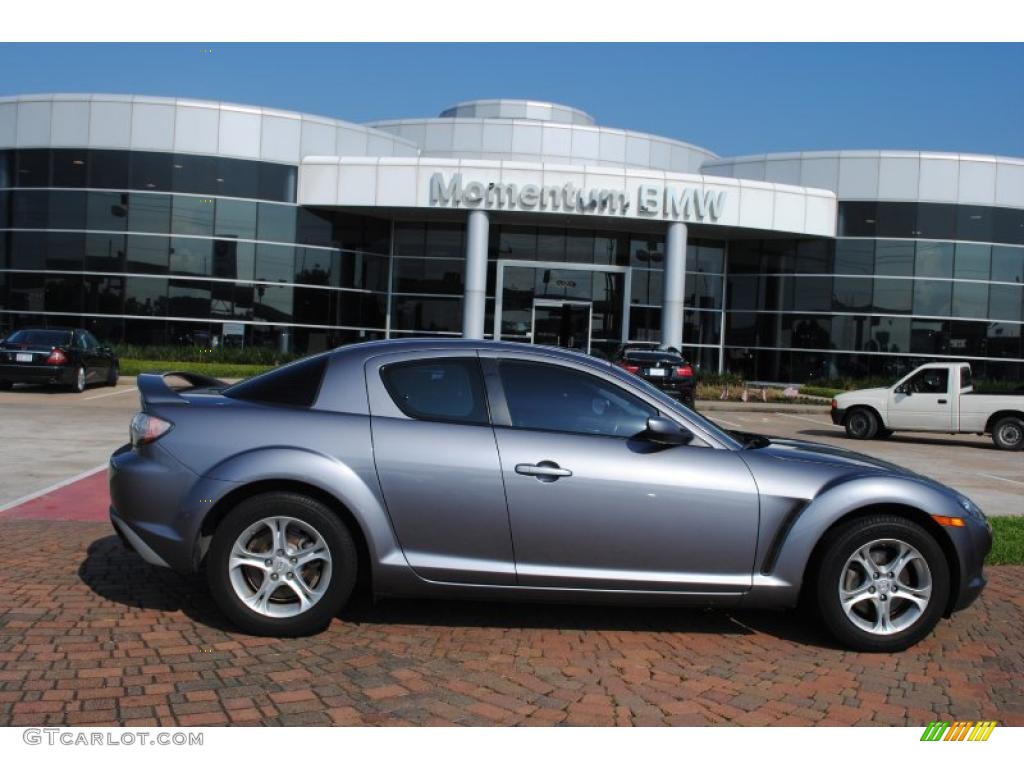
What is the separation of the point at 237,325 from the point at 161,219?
4046mm

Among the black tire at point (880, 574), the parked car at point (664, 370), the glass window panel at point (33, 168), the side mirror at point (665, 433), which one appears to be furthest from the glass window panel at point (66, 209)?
the black tire at point (880, 574)

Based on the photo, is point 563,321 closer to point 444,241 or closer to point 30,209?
point 444,241

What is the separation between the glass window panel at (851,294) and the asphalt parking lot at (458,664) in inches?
1092

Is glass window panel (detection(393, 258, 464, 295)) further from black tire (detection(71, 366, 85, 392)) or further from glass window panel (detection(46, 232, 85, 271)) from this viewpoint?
black tire (detection(71, 366, 85, 392))

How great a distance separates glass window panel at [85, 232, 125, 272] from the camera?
29.8 m

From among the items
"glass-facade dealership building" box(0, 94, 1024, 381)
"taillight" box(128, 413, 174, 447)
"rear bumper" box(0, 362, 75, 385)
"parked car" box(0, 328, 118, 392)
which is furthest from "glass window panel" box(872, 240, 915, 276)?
"taillight" box(128, 413, 174, 447)

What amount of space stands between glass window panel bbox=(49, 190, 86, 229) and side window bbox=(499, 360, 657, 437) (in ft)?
94.0

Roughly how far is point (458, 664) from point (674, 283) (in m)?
28.1

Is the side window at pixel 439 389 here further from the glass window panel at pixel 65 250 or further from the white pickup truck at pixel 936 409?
the glass window panel at pixel 65 250

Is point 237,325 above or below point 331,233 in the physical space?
below

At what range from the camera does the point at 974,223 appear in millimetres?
31828

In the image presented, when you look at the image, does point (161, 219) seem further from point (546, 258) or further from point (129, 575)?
point (129, 575)

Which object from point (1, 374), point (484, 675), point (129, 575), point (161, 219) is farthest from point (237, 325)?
point (484, 675)
